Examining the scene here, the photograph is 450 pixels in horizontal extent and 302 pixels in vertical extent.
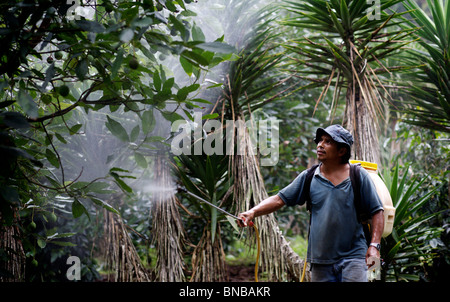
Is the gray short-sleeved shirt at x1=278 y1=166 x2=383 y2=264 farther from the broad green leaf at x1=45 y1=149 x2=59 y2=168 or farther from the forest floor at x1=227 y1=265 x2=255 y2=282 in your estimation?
the forest floor at x1=227 y1=265 x2=255 y2=282

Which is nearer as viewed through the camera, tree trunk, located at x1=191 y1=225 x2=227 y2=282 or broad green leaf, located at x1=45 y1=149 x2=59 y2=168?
broad green leaf, located at x1=45 y1=149 x2=59 y2=168

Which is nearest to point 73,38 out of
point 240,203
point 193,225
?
point 240,203

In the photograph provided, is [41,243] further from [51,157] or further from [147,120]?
[147,120]

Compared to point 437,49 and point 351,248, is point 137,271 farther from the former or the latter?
point 437,49

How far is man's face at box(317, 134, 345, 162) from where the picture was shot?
8.39ft

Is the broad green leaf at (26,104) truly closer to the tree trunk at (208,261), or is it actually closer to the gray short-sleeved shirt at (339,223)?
the gray short-sleeved shirt at (339,223)

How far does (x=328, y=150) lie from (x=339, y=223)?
1.33 ft

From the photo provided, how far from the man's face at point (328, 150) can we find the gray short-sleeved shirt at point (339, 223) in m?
0.14

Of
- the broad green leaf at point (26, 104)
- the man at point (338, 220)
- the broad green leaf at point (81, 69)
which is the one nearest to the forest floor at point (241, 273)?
the man at point (338, 220)

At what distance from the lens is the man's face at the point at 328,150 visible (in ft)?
8.39

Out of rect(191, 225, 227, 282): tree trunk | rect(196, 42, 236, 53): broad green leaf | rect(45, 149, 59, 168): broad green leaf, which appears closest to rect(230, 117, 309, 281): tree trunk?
rect(191, 225, 227, 282): tree trunk

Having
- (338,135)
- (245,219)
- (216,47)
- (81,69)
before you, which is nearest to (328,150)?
(338,135)
